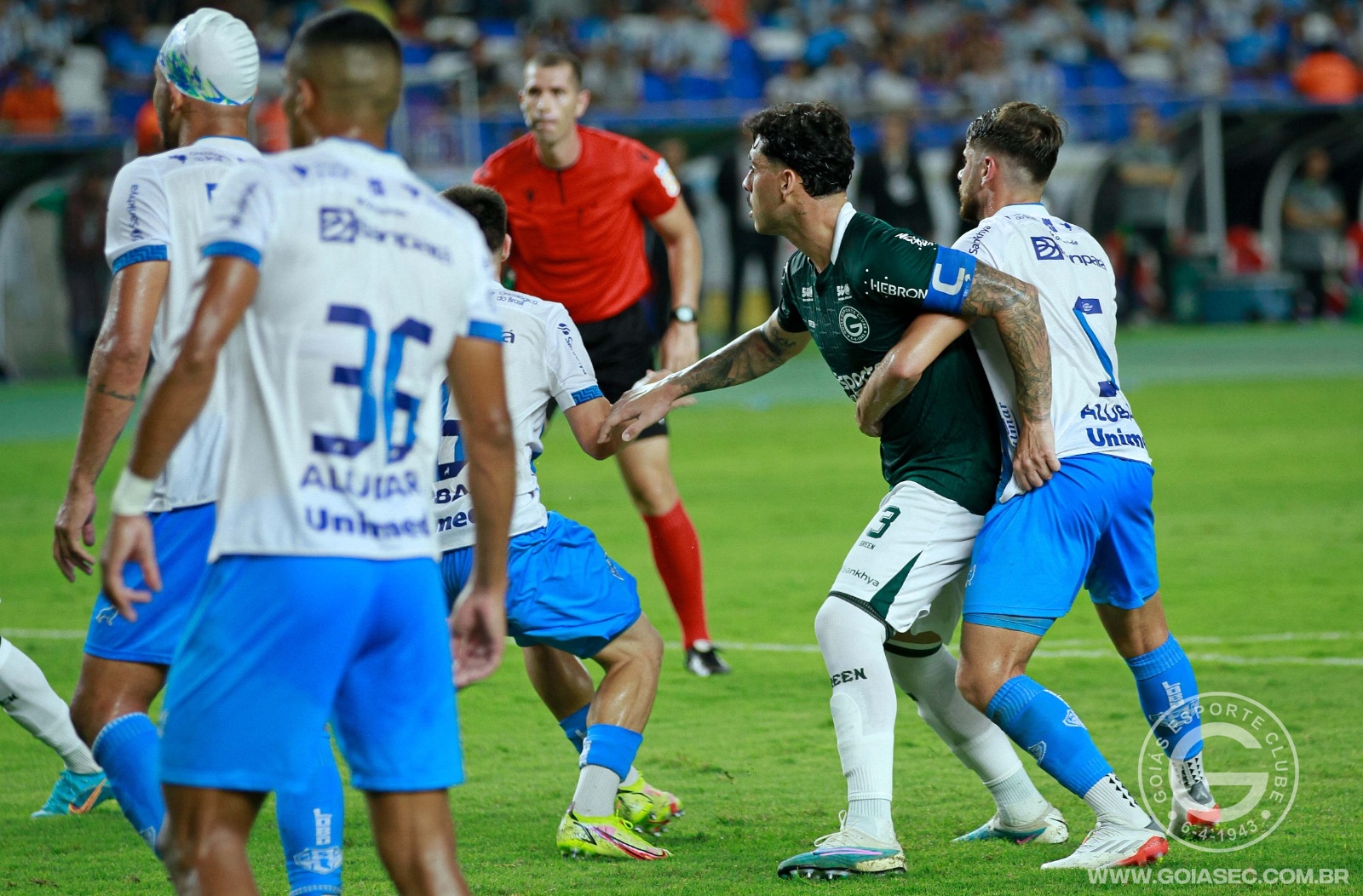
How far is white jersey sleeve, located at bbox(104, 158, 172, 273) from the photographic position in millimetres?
3988

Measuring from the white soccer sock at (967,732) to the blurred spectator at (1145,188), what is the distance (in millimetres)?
20922

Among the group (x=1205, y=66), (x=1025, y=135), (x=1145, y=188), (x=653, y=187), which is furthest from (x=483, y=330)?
(x=1205, y=66)

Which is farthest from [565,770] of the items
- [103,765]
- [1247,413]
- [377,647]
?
[1247,413]

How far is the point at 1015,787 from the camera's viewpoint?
477 cm

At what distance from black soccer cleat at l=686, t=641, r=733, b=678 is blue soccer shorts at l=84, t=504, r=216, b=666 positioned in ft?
11.6

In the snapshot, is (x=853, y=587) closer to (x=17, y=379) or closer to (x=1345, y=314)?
(x=17, y=379)

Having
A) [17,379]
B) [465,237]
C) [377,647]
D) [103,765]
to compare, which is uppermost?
[465,237]

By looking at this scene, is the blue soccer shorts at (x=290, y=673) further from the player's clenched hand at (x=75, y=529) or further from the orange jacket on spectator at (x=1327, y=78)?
the orange jacket on spectator at (x=1327, y=78)

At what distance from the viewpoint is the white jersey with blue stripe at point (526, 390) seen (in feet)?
15.9

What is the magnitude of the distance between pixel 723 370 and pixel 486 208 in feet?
2.92

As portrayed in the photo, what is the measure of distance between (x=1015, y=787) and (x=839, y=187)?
179 cm

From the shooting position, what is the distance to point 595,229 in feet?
25.9

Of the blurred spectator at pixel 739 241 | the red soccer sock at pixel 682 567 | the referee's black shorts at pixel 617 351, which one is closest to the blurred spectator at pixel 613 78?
the blurred spectator at pixel 739 241

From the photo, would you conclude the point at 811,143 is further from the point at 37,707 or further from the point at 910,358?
the point at 37,707
